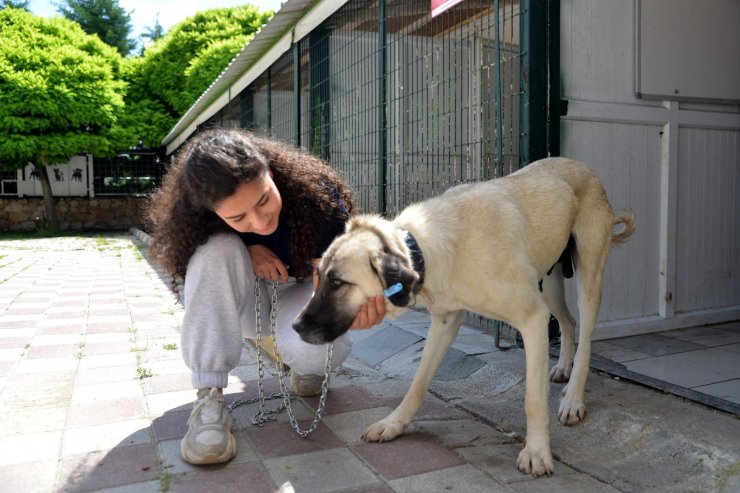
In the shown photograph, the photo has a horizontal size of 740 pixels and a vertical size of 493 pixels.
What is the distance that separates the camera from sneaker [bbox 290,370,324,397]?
3176mm

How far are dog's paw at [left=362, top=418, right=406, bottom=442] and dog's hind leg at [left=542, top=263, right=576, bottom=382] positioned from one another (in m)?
1.10

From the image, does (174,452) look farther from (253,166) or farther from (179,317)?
(179,317)

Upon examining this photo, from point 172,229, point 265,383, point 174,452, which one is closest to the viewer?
point 174,452

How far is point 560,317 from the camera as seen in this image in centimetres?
336

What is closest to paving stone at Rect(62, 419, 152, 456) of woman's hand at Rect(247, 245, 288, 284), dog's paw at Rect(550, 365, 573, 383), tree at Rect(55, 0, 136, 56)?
woman's hand at Rect(247, 245, 288, 284)

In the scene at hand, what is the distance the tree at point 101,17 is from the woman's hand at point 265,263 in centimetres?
3492

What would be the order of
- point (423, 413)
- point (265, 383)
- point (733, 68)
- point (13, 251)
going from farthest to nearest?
point (13, 251), point (733, 68), point (265, 383), point (423, 413)

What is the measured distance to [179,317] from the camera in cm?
533

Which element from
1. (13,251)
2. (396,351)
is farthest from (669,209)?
(13,251)

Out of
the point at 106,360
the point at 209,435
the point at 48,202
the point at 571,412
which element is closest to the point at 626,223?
the point at 571,412

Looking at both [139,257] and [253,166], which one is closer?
[253,166]

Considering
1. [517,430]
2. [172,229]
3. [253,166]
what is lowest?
[517,430]

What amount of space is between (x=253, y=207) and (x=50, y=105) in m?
19.7

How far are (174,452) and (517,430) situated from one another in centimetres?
146
